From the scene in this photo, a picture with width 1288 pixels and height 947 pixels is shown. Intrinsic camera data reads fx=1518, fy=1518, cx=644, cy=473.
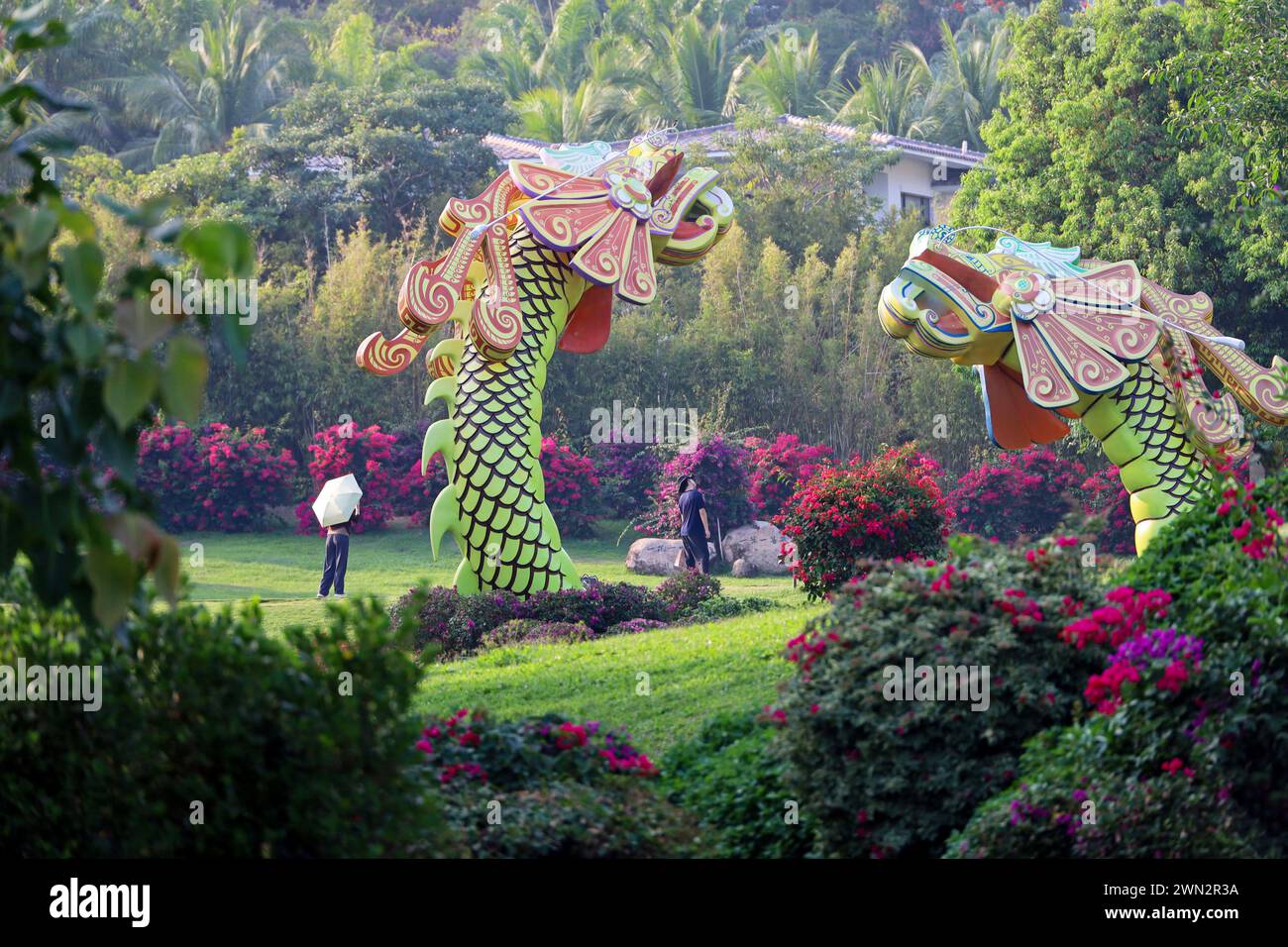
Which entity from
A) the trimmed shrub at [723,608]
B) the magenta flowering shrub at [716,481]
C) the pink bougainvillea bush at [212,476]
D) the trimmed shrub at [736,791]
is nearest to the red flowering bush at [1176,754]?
the trimmed shrub at [736,791]

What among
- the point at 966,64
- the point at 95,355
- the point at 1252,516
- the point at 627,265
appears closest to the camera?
the point at 95,355

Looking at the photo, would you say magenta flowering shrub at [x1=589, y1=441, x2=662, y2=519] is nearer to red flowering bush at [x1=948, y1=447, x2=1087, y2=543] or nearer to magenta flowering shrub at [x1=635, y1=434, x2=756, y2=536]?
magenta flowering shrub at [x1=635, y1=434, x2=756, y2=536]

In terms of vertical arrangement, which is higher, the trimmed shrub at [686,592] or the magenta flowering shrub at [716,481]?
the magenta flowering shrub at [716,481]

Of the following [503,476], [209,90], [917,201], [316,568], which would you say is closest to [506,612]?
[503,476]

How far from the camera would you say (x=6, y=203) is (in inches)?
117

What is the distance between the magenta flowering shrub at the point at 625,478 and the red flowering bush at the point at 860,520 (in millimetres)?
8669

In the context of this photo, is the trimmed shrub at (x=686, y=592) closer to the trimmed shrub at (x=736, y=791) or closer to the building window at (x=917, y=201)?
the trimmed shrub at (x=736, y=791)

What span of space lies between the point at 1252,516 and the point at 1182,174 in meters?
12.6

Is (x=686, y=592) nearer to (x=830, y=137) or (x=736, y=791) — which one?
(x=736, y=791)

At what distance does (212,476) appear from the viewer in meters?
18.8

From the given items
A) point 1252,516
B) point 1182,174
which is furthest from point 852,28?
point 1252,516

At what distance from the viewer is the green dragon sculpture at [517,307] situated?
10.9 m

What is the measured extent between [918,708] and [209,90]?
1092 inches

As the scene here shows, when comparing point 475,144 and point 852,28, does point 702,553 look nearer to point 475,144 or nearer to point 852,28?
point 475,144
